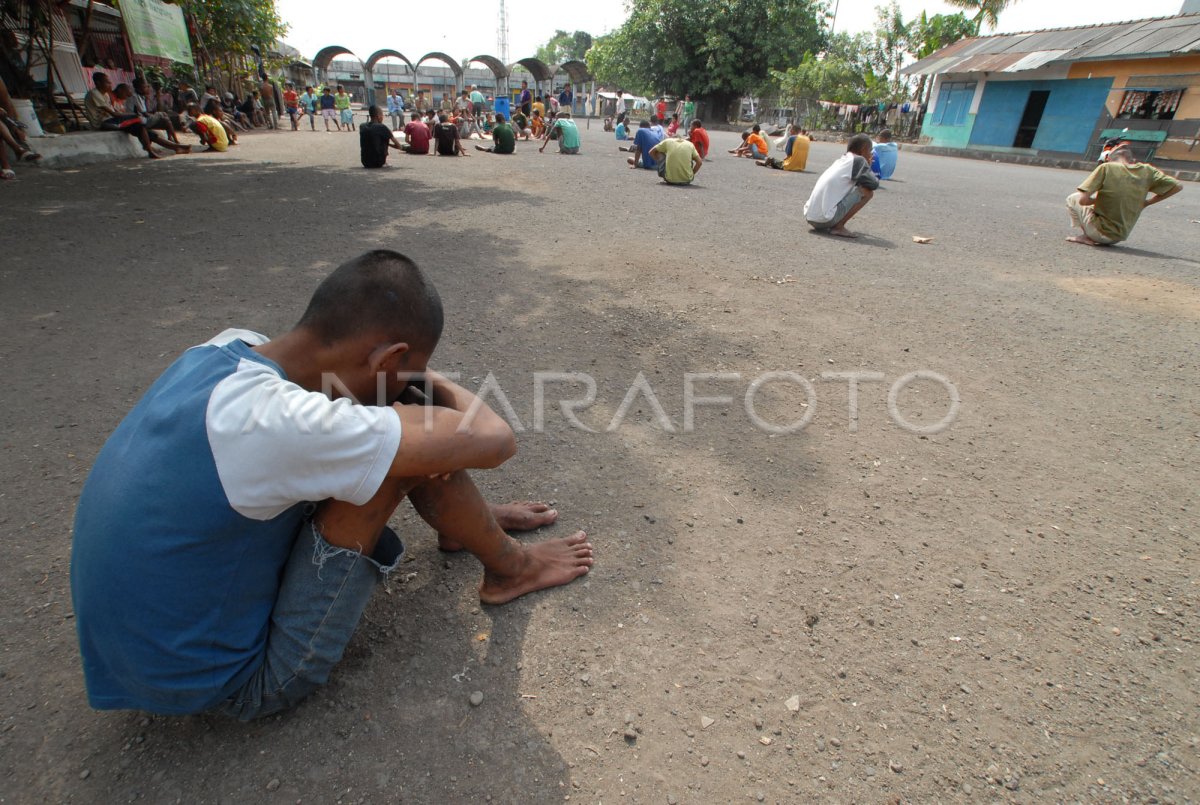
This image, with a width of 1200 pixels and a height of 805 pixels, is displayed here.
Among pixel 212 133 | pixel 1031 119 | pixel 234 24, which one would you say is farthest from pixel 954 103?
pixel 212 133

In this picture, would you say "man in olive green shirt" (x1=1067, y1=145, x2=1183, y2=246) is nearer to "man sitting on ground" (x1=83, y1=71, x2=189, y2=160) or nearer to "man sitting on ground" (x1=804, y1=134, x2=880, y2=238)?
"man sitting on ground" (x1=804, y1=134, x2=880, y2=238)

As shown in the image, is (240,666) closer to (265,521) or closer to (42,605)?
(265,521)

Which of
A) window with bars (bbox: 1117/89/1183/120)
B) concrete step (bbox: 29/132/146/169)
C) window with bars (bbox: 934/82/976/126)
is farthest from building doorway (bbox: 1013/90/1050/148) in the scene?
concrete step (bbox: 29/132/146/169)

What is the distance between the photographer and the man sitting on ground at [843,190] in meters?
6.95

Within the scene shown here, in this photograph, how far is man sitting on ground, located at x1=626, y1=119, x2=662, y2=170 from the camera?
12.7 m

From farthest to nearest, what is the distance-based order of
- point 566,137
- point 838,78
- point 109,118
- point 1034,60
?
point 838,78, point 1034,60, point 566,137, point 109,118

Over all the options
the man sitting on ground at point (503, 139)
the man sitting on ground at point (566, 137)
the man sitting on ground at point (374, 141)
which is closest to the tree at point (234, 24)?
the man sitting on ground at point (503, 139)

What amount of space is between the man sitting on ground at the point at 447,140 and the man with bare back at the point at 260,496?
13130 mm

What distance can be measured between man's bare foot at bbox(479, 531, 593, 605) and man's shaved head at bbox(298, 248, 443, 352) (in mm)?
867

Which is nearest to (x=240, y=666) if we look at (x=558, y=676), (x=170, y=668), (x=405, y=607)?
(x=170, y=668)

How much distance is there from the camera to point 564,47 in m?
104

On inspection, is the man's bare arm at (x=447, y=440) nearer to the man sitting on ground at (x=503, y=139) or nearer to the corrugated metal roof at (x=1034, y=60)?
the man sitting on ground at (x=503, y=139)

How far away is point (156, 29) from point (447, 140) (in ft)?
21.8

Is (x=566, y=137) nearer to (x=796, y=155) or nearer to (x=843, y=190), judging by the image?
(x=796, y=155)
